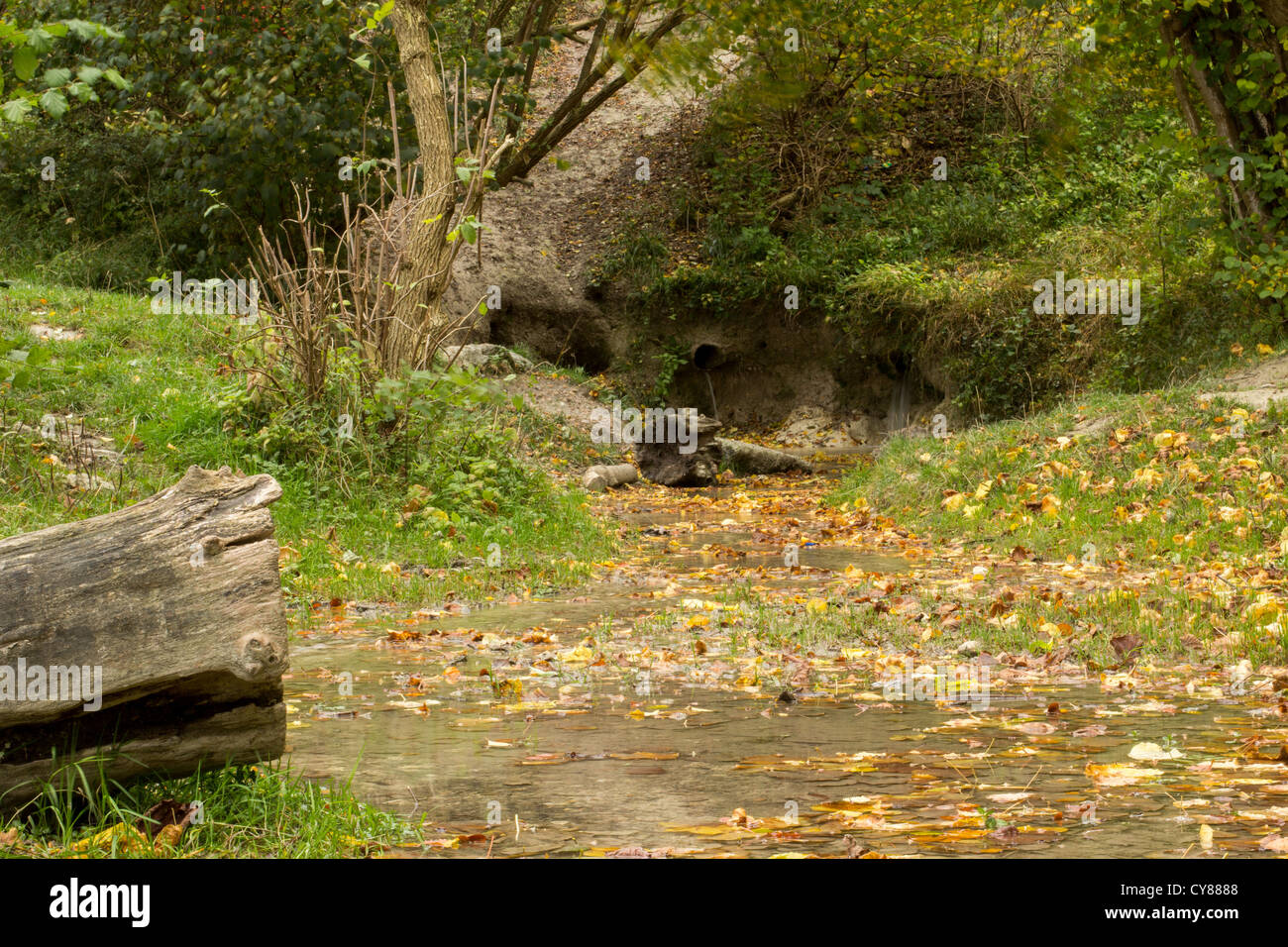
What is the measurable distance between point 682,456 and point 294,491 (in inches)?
262

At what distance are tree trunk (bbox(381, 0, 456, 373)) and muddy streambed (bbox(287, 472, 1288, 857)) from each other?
380 cm

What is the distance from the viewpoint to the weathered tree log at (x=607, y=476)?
44.4 feet

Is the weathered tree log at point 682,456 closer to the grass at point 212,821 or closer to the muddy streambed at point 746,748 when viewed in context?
the muddy streambed at point 746,748

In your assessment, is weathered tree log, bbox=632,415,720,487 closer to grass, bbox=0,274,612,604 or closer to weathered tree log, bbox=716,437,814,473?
weathered tree log, bbox=716,437,814,473

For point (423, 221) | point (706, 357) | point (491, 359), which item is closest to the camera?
point (423, 221)

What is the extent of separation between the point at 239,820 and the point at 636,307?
16917 millimetres

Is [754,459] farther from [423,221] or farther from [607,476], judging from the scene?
[423,221]

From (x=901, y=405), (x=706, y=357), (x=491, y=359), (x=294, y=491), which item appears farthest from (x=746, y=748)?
(x=706, y=357)

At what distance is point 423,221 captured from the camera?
978 cm

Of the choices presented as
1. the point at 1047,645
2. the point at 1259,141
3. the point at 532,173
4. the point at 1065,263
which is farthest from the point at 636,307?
the point at 1047,645

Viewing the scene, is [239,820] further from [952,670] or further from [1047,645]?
[1047,645]

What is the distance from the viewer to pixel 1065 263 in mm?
14414

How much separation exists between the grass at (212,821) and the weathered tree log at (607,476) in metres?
9.91
